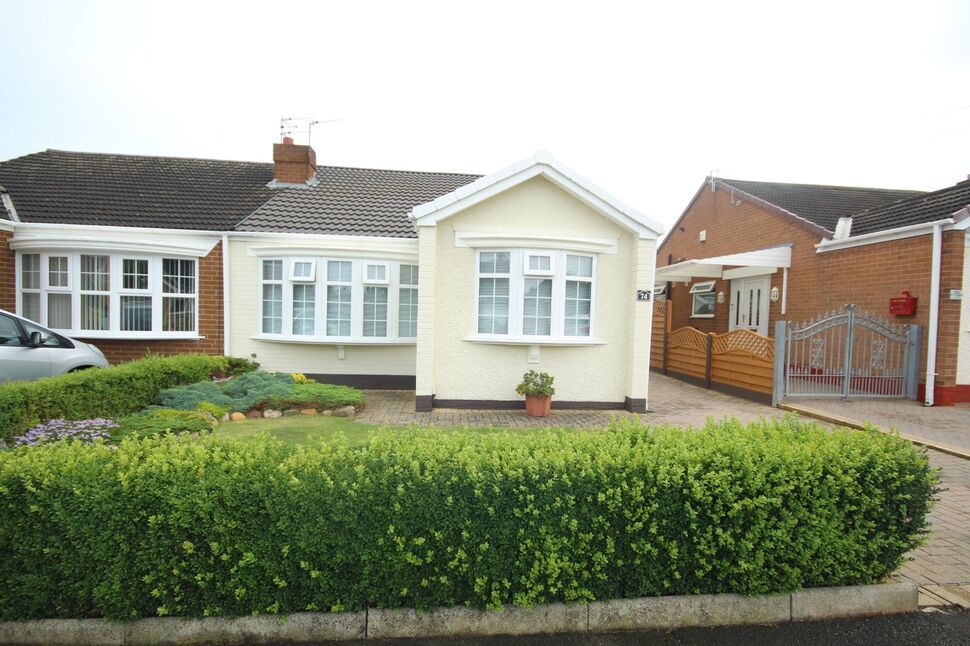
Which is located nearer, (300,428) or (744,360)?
(300,428)

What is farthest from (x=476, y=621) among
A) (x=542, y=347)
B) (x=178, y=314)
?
(x=178, y=314)

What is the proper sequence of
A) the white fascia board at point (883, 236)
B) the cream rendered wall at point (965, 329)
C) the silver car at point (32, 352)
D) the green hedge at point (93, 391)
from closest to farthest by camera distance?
the green hedge at point (93, 391) < the silver car at point (32, 352) < the cream rendered wall at point (965, 329) < the white fascia board at point (883, 236)

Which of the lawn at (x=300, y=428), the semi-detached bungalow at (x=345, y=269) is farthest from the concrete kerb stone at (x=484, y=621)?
the semi-detached bungalow at (x=345, y=269)

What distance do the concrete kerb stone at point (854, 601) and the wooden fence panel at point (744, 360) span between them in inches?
316

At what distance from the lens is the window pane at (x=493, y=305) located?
9.52 meters

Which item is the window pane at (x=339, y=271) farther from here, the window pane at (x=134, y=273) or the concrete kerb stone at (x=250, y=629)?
the concrete kerb stone at (x=250, y=629)

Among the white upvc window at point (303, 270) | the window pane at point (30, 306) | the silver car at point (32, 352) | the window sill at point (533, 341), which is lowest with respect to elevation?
the silver car at point (32, 352)

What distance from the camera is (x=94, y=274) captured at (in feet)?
36.8

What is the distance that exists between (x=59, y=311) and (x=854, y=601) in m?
14.1

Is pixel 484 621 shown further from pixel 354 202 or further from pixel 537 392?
pixel 354 202

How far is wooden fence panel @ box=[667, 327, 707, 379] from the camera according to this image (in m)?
13.7

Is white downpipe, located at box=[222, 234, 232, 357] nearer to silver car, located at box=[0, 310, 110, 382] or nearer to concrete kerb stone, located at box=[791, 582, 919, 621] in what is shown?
silver car, located at box=[0, 310, 110, 382]

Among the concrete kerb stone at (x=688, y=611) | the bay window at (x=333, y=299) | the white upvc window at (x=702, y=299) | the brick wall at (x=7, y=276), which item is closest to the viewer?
the concrete kerb stone at (x=688, y=611)

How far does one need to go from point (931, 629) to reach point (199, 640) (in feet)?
14.4
